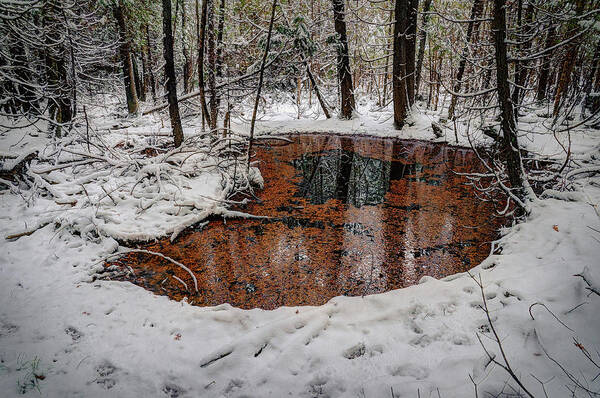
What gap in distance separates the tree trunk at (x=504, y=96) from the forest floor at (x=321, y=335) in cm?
89

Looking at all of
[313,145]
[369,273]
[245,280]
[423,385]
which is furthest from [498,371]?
[313,145]

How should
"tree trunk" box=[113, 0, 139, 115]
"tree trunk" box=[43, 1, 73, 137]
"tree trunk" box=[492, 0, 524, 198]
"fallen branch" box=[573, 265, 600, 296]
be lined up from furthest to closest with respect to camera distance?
"tree trunk" box=[113, 0, 139, 115]
"tree trunk" box=[43, 1, 73, 137]
"tree trunk" box=[492, 0, 524, 198]
"fallen branch" box=[573, 265, 600, 296]

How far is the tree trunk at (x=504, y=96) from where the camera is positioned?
145 inches

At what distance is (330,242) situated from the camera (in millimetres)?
4273

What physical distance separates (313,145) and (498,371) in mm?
9191

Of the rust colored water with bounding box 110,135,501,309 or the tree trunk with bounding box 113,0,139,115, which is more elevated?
the tree trunk with bounding box 113,0,139,115

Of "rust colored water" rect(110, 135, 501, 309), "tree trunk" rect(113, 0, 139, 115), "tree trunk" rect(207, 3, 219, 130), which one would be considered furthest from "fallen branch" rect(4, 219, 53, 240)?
"tree trunk" rect(113, 0, 139, 115)

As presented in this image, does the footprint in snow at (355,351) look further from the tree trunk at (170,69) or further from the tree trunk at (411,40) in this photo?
the tree trunk at (411,40)

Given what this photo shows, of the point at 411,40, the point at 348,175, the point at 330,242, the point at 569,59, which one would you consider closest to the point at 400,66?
the point at 411,40

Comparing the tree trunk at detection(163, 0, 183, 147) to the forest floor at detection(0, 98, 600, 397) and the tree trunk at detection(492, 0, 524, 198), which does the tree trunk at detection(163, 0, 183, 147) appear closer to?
the forest floor at detection(0, 98, 600, 397)

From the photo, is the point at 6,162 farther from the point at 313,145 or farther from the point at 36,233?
the point at 313,145

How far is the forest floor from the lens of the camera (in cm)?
185

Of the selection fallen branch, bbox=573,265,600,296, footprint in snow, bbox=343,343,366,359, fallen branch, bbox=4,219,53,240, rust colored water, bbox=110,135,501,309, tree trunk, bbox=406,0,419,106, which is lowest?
rust colored water, bbox=110,135,501,309

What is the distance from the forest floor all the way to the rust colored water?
0.50m
